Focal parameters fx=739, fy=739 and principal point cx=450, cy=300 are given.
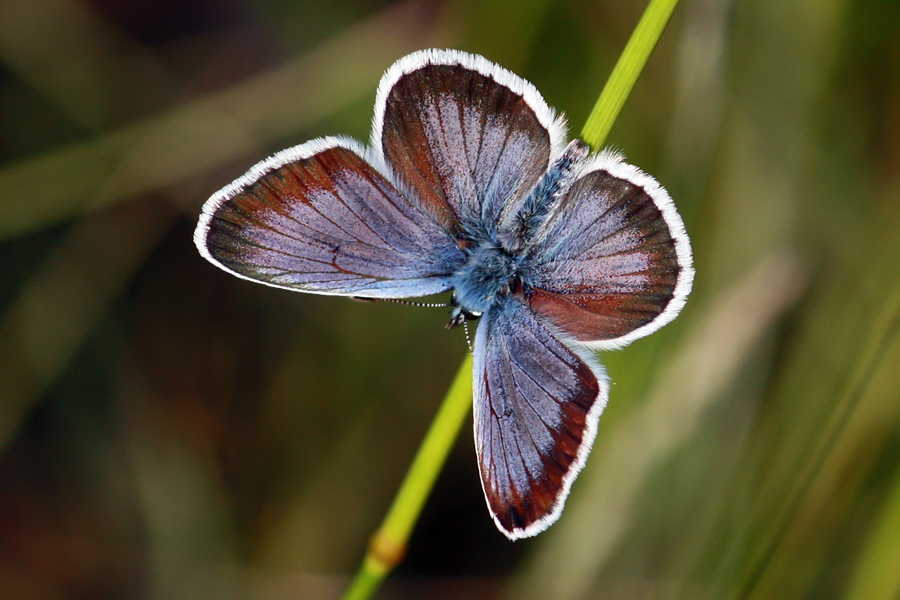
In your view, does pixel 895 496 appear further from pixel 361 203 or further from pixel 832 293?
pixel 361 203

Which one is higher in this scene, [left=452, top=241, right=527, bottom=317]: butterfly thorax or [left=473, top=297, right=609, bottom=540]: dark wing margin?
[left=452, top=241, right=527, bottom=317]: butterfly thorax

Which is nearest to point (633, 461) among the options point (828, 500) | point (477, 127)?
point (828, 500)

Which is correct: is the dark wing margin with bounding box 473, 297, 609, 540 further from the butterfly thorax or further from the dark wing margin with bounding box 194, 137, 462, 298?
the dark wing margin with bounding box 194, 137, 462, 298

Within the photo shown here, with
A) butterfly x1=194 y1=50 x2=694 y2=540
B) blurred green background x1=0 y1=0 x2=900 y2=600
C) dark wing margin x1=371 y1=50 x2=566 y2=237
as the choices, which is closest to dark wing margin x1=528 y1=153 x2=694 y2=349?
butterfly x1=194 y1=50 x2=694 y2=540

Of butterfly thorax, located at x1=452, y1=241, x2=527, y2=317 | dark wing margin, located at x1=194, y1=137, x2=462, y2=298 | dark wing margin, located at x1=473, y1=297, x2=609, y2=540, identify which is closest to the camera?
dark wing margin, located at x1=473, y1=297, x2=609, y2=540

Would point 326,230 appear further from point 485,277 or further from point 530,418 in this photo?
point 530,418

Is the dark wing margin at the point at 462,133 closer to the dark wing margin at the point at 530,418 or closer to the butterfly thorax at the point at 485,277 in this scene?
the butterfly thorax at the point at 485,277
